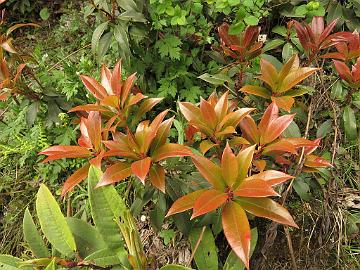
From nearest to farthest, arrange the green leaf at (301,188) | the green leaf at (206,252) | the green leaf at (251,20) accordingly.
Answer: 1. the green leaf at (206,252)
2. the green leaf at (301,188)
3. the green leaf at (251,20)

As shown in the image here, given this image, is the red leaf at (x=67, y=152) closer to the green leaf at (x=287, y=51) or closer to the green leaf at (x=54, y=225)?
the green leaf at (x=54, y=225)

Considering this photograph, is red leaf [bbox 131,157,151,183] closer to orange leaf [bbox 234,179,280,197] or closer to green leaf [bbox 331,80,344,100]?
orange leaf [bbox 234,179,280,197]

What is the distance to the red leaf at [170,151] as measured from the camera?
133 centimetres

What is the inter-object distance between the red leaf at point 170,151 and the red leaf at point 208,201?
154 millimetres

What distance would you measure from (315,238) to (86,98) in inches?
54.8

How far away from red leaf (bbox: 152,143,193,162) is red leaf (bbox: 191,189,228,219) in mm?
154

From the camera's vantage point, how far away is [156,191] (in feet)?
5.20

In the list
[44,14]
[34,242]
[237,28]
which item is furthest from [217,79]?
[44,14]

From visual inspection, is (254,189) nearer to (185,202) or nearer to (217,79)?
(185,202)

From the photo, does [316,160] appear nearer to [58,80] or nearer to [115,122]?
[115,122]

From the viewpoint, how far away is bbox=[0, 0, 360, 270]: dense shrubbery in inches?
52.3

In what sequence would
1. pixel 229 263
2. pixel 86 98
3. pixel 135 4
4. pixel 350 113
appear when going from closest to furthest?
1. pixel 229 263
2. pixel 350 113
3. pixel 135 4
4. pixel 86 98

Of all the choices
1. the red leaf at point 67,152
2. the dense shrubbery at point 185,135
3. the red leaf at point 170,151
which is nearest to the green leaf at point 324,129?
the dense shrubbery at point 185,135

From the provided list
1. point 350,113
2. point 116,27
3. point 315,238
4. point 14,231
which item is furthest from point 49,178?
point 350,113
